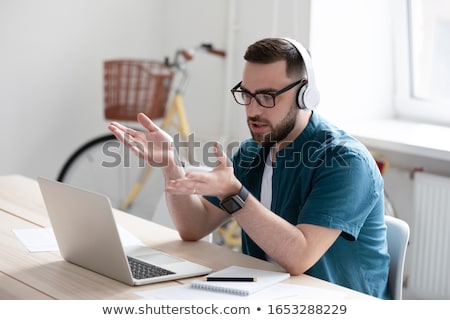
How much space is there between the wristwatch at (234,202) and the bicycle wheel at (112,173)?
1.97 m

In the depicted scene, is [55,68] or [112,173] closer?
[55,68]

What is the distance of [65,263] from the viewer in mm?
1902

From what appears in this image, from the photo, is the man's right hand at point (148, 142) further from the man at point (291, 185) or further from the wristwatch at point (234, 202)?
the wristwatch at point (234, 202)

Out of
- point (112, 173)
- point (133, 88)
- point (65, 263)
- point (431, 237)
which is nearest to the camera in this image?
point (65, 263)

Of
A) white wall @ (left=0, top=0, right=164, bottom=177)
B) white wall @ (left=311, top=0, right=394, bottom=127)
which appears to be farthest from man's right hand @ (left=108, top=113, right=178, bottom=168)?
white wall @ (left=0, top=0, right=164, bottom=177)

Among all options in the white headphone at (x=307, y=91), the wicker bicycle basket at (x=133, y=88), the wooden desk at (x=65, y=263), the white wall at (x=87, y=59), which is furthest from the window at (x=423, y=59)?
the wooden desk at (x=65, y=263)

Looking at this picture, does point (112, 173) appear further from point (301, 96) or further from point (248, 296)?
point (248, 296)

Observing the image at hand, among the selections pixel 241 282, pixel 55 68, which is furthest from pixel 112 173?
pixel 241 282

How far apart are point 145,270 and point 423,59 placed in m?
2.05

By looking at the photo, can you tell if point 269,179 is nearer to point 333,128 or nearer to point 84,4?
point 333,128

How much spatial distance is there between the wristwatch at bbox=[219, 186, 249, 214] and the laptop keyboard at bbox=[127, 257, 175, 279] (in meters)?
0.20

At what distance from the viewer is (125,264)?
1.74 metres

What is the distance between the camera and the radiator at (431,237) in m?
3.08

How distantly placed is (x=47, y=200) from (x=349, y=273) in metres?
0.80
